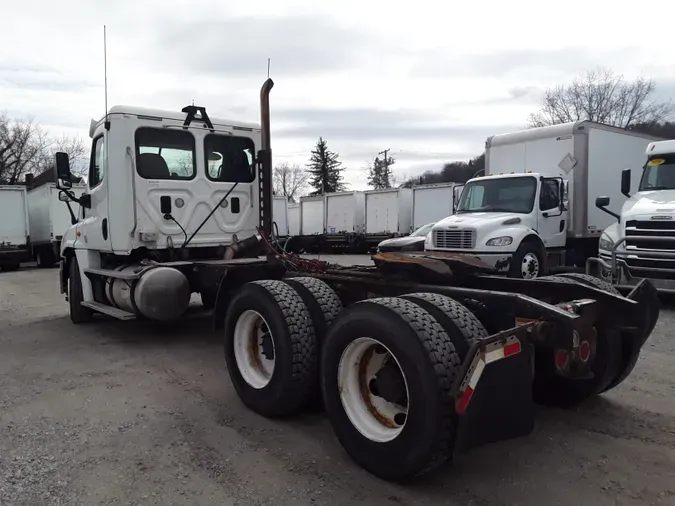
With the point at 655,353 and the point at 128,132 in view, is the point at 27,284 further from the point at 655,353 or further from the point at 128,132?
the point at 655,353

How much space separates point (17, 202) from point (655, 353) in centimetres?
2365

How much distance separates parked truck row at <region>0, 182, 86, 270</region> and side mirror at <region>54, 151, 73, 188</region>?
14.6 m

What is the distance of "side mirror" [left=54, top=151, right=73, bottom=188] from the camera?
7.64 m

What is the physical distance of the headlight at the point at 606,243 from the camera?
9731 millimetres

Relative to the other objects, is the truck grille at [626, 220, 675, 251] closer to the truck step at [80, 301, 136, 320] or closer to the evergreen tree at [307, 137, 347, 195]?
the truck step at [80, 301, 136, 320]

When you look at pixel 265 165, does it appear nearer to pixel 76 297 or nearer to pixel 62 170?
pixel 62 170

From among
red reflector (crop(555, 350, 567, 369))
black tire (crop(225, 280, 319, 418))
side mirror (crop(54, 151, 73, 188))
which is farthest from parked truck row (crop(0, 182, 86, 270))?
red reflector (crop(555, 350, 567, 369))

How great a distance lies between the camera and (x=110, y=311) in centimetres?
725

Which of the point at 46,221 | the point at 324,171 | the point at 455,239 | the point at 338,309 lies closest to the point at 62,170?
the point at 338,309

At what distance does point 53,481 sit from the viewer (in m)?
3.33

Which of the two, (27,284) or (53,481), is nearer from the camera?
(53,481)

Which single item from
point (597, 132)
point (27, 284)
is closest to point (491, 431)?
point (597, 132)

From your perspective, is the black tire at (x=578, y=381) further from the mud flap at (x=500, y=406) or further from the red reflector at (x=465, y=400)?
the red reflector at (x=465, y=400)

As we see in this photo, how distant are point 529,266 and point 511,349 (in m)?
8.77
